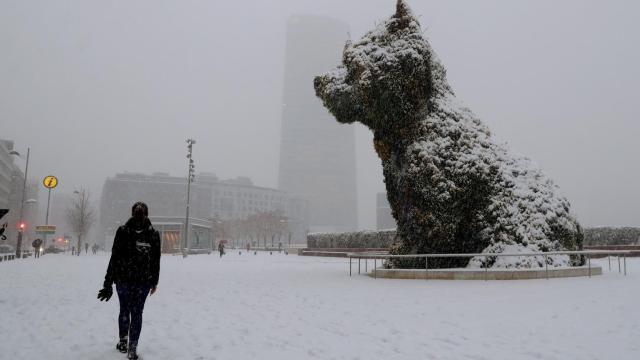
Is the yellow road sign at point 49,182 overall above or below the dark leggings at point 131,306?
above

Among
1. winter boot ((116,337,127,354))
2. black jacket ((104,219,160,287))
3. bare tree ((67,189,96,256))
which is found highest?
bare tree ((67,189,96,256))

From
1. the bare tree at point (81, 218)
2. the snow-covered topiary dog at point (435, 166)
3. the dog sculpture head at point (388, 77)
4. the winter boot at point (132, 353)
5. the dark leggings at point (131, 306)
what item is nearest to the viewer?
the winter boot at point (132, 353)

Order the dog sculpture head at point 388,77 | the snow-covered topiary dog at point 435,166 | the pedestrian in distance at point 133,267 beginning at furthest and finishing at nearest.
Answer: the dog sculpture head at point 388,77 → the snow-covered topiary dog at point 435,166 → the pedestrian in distance at point 133,267

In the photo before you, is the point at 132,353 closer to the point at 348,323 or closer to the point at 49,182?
the point at 348,323

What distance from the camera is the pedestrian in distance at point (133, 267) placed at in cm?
541

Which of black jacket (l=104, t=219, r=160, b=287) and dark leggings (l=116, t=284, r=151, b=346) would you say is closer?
dark leggings (l=116, t=284, r=151, b=346)

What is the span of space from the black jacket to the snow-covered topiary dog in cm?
976

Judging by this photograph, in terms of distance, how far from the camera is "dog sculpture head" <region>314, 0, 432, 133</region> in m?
14.4

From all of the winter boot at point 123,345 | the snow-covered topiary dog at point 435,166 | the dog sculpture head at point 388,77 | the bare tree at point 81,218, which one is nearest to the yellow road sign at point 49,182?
the bare tree at point 81,218

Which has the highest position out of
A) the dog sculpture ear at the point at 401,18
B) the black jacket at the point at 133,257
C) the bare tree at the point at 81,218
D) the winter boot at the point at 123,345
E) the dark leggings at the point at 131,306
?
the dog sculpture ear at the point at 401,18

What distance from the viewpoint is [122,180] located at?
148 m

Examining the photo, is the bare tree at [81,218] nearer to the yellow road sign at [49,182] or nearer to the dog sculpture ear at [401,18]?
the yellow road sign at [49,182]

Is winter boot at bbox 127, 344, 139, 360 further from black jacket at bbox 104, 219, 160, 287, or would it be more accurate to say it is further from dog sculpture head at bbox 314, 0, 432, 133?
dog sculpture head at bbox 314, 0, 432, 133

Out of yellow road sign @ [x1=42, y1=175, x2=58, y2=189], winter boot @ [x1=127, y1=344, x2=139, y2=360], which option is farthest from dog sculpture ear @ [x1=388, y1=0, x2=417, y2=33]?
yellow road sign @ [x1=42, y1=175, x2=58, y2=189]
